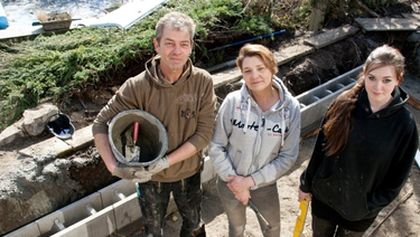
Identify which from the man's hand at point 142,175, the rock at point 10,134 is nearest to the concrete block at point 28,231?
the rock at point 10,134

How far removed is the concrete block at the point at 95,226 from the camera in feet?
9.73

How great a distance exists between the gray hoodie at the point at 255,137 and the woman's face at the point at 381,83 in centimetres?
45

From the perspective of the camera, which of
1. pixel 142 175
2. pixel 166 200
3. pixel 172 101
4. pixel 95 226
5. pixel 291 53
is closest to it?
pixel 142 175

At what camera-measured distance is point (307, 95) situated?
4785 millimetres

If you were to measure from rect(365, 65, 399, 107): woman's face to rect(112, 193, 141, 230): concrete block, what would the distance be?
2.13 m

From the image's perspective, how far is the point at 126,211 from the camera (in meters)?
3.30

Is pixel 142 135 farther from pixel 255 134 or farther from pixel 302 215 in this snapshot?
pixel 302 215

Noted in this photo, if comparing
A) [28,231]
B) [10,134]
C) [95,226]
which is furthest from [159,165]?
[10,134]

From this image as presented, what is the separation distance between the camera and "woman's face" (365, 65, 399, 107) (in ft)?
6.51

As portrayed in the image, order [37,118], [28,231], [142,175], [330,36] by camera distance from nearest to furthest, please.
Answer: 1. [142,175]
2. [28,231]
3. [37,118]
4. [330,36]

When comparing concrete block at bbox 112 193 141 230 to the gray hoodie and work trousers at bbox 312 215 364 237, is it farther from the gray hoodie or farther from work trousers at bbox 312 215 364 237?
work trousers at bbox 312 215 364 237

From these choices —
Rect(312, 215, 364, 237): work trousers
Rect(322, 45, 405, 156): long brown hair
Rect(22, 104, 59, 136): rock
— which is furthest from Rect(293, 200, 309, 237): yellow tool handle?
Rect(22, 104, 59, 136): rock

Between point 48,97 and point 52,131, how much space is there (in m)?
0.53

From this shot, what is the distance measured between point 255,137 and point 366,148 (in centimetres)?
62
